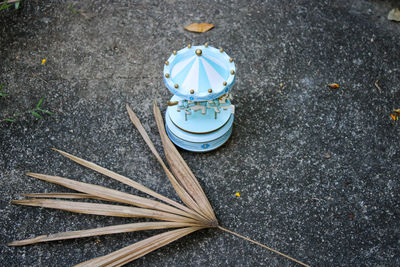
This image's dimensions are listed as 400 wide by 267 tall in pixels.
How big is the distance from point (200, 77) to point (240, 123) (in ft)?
1.93

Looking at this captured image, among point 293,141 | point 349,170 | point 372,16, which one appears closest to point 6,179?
point 293,141

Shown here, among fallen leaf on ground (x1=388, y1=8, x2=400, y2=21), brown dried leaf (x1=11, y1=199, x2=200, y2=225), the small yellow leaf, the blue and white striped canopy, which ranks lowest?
brown dried leaf (x1=11, y1=199, x2=200, y2=225)

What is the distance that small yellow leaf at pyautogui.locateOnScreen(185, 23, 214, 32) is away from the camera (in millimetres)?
2795

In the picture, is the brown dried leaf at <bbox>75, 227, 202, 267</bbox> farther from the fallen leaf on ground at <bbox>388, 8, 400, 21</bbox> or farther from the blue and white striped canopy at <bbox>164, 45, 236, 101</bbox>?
the fallen leaf on ground at <bbox>388, 8, 400, 21</bbox>

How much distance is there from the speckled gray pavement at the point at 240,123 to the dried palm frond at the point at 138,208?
0.43 ft

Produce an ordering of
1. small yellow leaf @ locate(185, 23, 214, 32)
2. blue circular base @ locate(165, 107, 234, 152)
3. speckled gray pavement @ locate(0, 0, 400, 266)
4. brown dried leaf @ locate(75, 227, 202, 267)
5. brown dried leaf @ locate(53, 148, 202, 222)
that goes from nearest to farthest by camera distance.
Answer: brown dried leaf @ locate(75, 227, 202, 267)
brown dried leaf @ locate(53, 148, 202, 222)
speckled gray pavement @ locate(0, 0, 400, 266)
blue circular base @ locate(165, 107, 234, 152)
small yellow leaf @ locate(185, 23, 214, 32)

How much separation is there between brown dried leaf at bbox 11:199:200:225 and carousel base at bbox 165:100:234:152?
458mm

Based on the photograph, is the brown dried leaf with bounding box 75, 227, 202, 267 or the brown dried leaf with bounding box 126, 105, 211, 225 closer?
the brown dried leaf with bounding box 75, 227, 202, 267

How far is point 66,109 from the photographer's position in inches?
98.7

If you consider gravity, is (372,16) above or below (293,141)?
above

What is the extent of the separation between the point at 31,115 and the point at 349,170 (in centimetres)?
192

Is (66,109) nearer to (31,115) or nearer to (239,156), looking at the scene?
(31,115)

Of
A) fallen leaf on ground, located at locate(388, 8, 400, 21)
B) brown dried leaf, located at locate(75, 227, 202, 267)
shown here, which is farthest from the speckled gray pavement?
brown dried leaf, located at locate(75, 227, 202, 267)

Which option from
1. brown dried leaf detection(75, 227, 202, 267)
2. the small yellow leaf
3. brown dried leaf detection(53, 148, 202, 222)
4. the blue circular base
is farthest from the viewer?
the small yellow leaf
